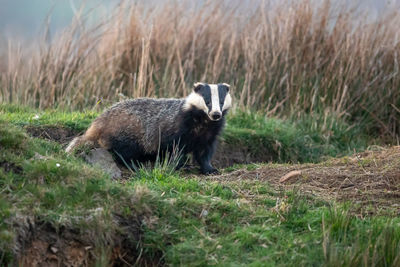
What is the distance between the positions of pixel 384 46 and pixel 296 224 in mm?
5445

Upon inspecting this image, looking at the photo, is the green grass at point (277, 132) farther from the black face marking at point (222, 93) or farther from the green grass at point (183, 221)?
the green grass at point (183, 221)

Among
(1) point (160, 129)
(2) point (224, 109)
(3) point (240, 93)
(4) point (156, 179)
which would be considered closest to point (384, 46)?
(3) point (240, 93)

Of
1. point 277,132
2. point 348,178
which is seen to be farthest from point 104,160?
point 277,132

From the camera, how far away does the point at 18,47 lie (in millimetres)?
8477

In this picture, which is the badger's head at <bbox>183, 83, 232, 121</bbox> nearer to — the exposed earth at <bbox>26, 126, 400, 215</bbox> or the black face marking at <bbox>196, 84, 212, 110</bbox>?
the black face marking at <bbox>196, 84, 212, 110</bbox>

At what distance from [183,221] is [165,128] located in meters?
2.34

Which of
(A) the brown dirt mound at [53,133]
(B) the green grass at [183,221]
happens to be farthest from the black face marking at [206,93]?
(B) the green grass at [183,221]

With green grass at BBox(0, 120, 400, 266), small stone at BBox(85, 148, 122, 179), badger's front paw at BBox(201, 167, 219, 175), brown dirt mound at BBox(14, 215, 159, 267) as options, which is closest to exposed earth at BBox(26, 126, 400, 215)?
badger's front paw at BBox(201, 167, 219, 175)

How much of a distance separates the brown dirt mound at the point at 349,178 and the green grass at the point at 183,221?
14.7 inches

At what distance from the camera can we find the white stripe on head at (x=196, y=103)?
6109 millimetres

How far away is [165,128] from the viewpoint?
20.4 ft

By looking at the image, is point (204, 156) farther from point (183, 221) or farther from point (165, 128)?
point (183, 221)

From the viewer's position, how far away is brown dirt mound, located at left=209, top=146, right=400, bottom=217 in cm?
458

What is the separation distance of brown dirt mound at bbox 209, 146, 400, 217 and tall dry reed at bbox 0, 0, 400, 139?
2.60 m
